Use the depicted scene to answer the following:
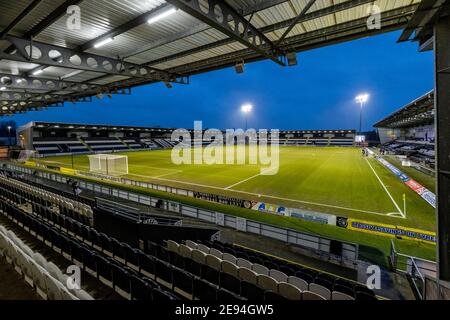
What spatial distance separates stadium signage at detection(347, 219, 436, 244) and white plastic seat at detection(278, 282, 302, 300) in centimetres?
711

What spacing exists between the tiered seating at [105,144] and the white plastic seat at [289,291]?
59.8 meters

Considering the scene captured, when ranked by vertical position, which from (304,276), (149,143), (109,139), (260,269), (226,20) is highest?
(109,139)

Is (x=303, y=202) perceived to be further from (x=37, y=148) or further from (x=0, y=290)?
(x=37, y=148)

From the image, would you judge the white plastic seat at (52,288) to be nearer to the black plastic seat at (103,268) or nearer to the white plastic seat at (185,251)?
the black plastic seat at (103,268)

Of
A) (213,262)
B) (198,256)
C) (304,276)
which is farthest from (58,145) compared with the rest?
(304,276)

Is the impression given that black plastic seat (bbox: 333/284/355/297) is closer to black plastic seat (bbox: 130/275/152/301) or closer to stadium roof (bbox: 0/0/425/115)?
black plastic seat (bbox: 130/275/152/301)

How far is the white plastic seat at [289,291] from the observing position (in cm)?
406

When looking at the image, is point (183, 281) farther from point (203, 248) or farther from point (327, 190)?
point (327, 190)

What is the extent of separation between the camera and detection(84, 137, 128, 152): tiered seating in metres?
56.0

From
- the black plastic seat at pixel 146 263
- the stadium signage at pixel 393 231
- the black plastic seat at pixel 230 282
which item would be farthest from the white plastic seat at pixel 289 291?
the stadium signage at pixel 393 231

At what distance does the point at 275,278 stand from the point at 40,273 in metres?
4.59

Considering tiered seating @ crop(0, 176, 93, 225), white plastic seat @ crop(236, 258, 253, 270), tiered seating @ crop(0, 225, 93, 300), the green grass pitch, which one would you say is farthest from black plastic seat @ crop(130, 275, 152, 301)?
the green grass pitch

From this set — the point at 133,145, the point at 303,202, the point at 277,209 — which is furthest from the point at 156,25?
the point at 133,145

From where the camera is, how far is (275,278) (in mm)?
4891
